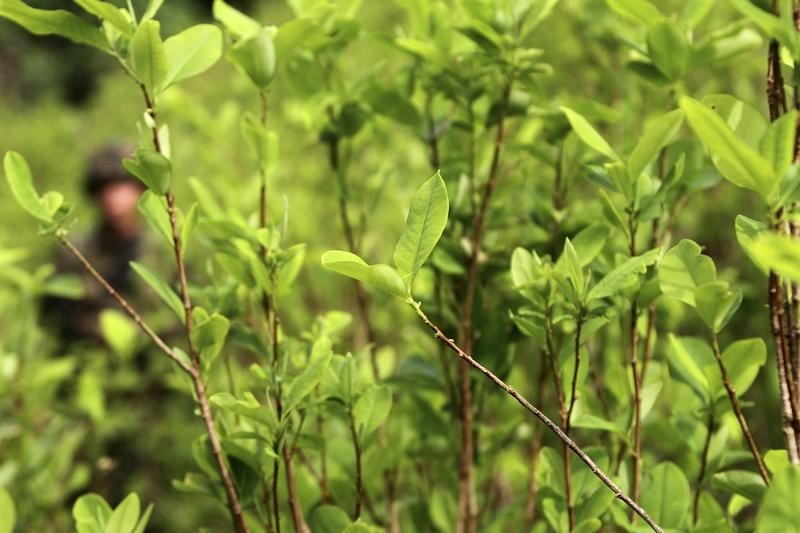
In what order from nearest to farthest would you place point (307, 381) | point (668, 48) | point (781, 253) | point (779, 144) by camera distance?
1. point (781, 253)
2. point (779, 144)
3. point (307, 381)
4. point (668, 48)

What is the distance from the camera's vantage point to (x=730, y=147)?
0.43 meters

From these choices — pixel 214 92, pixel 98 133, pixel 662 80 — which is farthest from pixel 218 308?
pixel 98 133

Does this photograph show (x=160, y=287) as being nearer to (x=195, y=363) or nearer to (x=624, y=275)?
(x=195, y=363)

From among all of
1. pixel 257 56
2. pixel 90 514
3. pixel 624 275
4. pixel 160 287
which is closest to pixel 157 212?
pixel 160 287

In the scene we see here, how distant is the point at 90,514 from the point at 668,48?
0.66m

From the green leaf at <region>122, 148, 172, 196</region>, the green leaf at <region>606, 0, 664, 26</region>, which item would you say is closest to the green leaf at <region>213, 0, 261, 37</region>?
the green leaf at <region>122, 148, 172, 196</region>

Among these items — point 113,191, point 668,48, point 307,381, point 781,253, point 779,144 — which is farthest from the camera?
point 113,191

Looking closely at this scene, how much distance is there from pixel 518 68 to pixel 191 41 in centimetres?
30

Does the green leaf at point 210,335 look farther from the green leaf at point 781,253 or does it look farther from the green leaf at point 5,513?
the green leaf at point 781,253

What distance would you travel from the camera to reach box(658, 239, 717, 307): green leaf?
0.52 m

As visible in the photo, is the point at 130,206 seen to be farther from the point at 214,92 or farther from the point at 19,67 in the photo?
the point at 19,67

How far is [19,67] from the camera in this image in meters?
13.5

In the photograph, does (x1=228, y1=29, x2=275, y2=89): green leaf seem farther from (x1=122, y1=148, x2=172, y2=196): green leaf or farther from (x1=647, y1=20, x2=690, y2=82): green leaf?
(x1=647, y1=20, x2=690, y2=82): green leaf

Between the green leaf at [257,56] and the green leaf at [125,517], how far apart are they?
382mm
